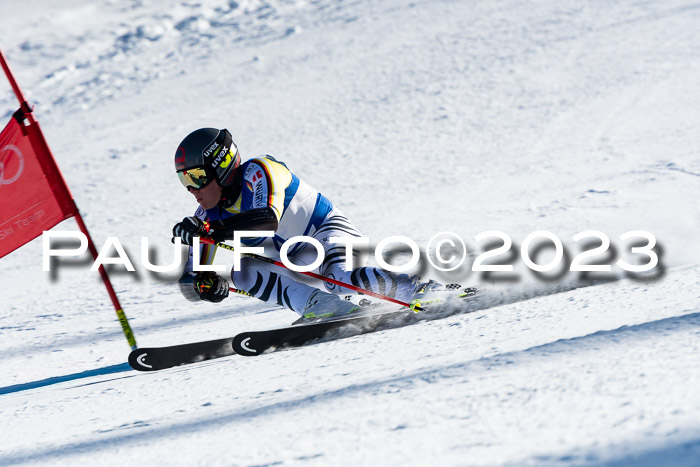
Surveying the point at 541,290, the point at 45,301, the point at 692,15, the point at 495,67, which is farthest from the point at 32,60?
the point at 541,290

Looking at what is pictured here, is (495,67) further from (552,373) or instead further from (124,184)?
(552,373)

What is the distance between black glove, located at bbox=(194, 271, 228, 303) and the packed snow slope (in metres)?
0.42

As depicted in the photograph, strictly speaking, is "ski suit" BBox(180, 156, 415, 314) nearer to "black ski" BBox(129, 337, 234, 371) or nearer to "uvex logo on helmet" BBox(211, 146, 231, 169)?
"uvex logo on helmet" BBox(211, 146, 231, 169)

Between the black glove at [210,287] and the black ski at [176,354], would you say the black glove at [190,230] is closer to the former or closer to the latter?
the black glove at [210,287]

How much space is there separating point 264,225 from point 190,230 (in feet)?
1.34

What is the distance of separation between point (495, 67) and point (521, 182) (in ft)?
13.8

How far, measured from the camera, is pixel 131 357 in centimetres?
397

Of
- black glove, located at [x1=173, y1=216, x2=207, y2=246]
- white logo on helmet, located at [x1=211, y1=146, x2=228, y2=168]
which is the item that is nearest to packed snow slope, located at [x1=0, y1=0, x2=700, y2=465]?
black glove, located at [x1=173, y1=216, x2=207, y2=246]

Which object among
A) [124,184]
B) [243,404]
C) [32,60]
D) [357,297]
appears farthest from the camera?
[32,60]

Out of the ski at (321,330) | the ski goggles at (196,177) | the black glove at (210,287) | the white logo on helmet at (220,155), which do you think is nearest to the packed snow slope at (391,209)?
the ski at (321,330)
